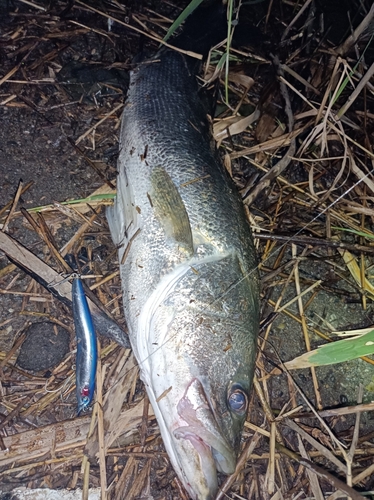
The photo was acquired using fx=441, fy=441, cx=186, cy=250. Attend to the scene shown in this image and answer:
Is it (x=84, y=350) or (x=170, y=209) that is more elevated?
(x=170, y=209)

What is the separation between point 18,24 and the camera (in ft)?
11.5

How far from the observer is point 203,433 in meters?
2.19

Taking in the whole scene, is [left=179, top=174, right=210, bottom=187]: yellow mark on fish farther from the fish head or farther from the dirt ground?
the dirt ground

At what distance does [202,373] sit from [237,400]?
246 millimetres

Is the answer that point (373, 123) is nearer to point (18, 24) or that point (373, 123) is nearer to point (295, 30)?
point (295, 30)

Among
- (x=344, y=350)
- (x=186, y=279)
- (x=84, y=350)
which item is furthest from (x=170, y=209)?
(x=344, y=350)

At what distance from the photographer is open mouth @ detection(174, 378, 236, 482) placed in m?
2.19

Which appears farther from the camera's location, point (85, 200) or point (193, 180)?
point (85, 200)

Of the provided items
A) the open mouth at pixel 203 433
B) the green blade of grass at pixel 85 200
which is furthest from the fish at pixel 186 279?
the green blade of grass at pixel 85 200

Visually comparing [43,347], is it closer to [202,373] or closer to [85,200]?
[85,200]

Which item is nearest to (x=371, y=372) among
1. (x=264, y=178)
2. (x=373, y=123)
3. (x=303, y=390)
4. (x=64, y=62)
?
(x=303, y=390)

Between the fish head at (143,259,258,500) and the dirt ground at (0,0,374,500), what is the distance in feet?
2.43

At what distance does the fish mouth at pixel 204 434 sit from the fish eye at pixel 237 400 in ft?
0.45

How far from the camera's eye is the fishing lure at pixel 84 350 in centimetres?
276
